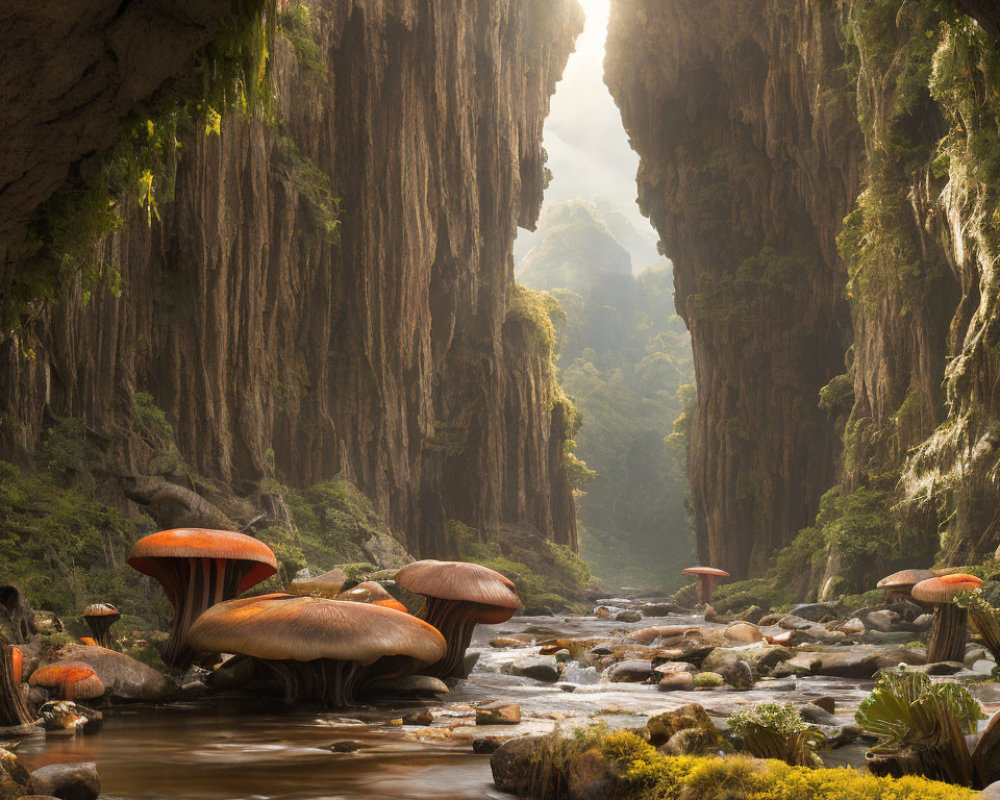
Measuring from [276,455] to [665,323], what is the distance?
95258 mm

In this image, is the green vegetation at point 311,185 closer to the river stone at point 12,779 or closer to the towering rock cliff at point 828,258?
the towering rock cliff at point 828,258

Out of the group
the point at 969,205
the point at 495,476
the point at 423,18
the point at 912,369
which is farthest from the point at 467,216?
the point at 969,205

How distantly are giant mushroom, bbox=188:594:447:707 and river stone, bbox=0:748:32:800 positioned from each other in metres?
2.60

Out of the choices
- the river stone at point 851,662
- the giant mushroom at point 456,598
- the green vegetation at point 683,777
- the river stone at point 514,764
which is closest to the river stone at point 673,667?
the river stone at point 851,662

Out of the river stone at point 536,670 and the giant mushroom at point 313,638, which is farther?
the river stone at point 536,670

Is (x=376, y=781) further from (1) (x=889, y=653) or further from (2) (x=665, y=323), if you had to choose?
(2) (x=665, y=323)

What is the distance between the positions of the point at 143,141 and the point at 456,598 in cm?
437

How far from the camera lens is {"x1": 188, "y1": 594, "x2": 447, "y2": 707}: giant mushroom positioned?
6.02m

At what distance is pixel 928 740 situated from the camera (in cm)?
335

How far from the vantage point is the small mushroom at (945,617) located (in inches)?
319

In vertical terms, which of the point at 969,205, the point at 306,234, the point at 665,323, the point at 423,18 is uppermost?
the point at 665,323

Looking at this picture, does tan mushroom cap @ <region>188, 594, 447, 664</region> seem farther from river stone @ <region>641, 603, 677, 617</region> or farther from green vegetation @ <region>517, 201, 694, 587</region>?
green vegetation @ <region>517, 201, 694, 587</region>

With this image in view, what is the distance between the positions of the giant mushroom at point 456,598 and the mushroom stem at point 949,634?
4261 millimetres

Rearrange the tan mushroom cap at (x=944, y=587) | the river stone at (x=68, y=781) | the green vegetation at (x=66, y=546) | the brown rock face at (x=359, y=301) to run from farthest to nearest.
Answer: the brown rock face at (x=359, y=301), the green vegetation at (x=66, y=546), the tan mushroom cap at (x=944, y=587), the river stone at (x=68, y=781)
